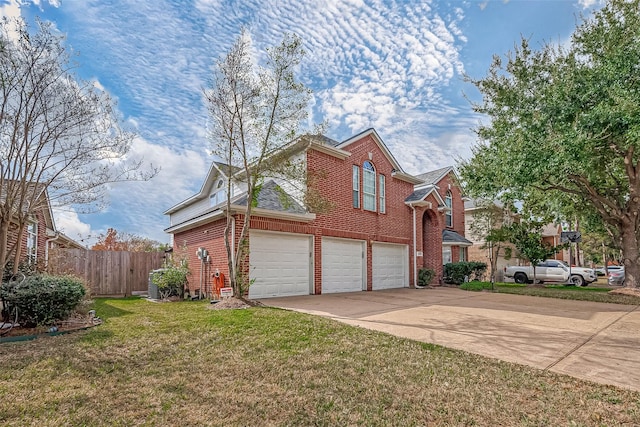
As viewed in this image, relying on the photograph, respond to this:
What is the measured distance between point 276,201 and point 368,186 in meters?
4.93

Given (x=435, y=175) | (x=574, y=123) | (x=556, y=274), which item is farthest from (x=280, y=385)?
(x=556, y=274)

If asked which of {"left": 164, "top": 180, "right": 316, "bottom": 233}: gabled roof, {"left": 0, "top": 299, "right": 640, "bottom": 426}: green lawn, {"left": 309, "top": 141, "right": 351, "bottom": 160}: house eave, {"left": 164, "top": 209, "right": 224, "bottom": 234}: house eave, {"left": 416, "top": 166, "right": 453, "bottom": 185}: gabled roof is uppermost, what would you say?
{"left": 416, "top": 166, "right": 453, "bottom": 185}: gabled roof

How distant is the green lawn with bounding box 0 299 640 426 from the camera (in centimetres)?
336

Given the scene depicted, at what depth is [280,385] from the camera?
13.3 feet

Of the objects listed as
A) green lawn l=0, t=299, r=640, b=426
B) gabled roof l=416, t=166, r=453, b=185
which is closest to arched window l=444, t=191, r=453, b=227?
gabled roof l=416, t=166, r=453, b=185

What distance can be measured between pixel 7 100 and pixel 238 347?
6232mm

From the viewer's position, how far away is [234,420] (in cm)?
326

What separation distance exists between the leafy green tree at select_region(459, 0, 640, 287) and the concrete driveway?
5079 mm

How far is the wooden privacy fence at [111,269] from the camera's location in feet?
46.1

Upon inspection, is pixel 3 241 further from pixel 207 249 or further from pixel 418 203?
pixel 418 203

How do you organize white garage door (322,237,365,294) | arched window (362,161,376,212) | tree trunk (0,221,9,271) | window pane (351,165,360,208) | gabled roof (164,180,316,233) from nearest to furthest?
1. tree trunk (0,221,9,271)
2. gabled roof (164,180,316,233)
3. white garage door (322,237,365,294)
4. window pane (351,165,360,208)
5. arched window (362,161,376,212)

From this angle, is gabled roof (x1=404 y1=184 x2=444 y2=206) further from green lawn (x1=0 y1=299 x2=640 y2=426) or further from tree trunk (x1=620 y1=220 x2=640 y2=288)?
green lawn (x1=0 y1=299 x2=640 y2=426)

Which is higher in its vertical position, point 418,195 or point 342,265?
point 418,195

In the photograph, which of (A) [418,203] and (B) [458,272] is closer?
(A) [418,203]
